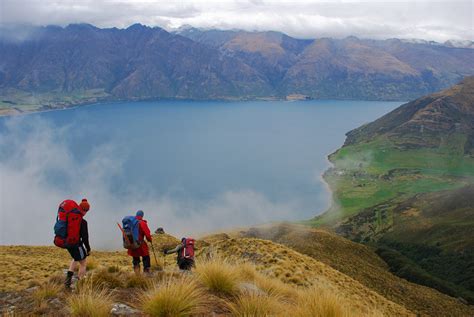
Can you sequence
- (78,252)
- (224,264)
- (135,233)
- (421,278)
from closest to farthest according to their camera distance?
(78,252) < (224,264) < (135,233) < (421,278)

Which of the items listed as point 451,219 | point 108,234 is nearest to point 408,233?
point 451,219

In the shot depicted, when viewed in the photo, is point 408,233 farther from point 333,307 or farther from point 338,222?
point 333,307

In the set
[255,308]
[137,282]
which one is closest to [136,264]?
[137,282]

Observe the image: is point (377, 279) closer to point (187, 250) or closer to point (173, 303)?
point (187, 250)

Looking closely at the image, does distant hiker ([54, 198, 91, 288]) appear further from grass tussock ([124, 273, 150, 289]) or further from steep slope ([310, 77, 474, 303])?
steep slope ([310, 77, 474, 303])

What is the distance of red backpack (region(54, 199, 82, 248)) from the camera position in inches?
411

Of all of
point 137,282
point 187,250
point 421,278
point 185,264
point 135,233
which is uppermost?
point 135,233

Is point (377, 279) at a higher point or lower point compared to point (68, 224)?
lower

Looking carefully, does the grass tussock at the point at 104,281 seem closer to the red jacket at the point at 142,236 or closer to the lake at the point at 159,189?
the red jacket at the point at 142,236

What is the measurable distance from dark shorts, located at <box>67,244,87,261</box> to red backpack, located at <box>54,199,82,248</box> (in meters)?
0.32

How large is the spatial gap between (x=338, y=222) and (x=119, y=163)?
102 meters

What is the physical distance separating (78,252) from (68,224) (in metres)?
0.96

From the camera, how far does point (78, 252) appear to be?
11047 millimetres

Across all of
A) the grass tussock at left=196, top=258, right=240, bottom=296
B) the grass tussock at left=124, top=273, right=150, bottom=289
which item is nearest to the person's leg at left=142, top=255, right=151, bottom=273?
the grass tussock at left=124, top=273, right=150, bottom=289
